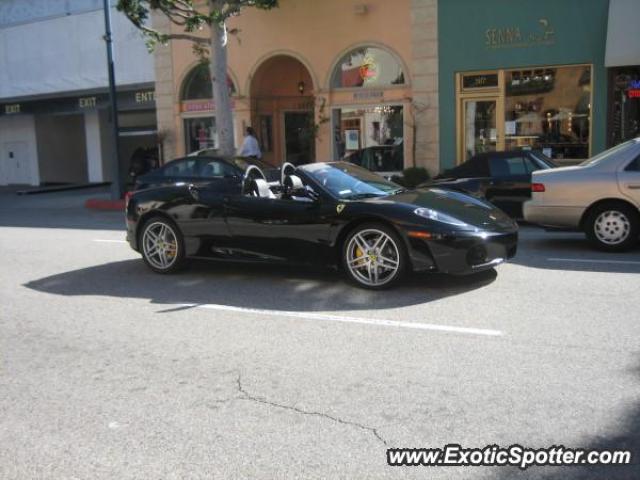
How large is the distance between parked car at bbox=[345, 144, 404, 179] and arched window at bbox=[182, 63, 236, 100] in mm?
5695

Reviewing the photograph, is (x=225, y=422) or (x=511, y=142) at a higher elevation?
(x=511, y=142)

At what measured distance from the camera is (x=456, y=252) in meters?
6.97

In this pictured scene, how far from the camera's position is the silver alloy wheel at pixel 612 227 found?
30.4 ft

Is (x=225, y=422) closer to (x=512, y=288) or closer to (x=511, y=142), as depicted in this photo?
(x=512, y=288)

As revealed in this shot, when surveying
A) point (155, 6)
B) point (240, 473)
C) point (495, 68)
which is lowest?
point (240, 473)

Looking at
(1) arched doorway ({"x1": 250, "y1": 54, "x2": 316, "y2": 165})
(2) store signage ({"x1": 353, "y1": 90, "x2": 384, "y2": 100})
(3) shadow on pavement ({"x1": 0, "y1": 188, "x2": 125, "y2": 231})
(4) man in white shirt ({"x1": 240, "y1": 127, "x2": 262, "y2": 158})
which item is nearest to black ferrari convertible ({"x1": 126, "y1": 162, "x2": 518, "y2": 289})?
(3) shadow on pavement ({"x1": 0, "y1": 188, "x2": 125, "y2": 231})

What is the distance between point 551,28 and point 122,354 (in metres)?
14.4

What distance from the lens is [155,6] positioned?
1591 cm

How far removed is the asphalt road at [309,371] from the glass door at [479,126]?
980 cm

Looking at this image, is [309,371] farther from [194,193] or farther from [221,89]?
[221,89]

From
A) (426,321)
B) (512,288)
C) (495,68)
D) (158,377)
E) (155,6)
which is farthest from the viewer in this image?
(495,68)

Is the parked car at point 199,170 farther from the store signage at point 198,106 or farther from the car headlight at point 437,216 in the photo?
the car headlight at point 437,216

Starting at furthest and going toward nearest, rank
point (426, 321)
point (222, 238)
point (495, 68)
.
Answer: point (495, 68) → point (222, 238) → point (426, 321)

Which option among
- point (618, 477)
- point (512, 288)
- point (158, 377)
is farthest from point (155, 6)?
point (618, 477)
